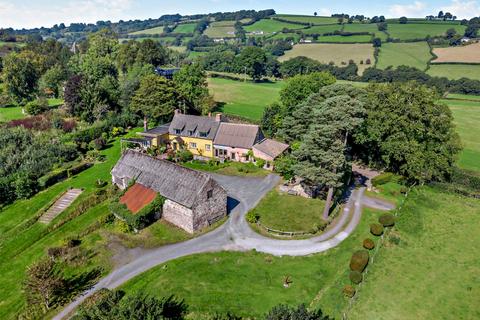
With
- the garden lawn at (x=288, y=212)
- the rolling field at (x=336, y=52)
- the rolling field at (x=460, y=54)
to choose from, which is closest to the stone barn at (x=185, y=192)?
the garden lawn at (x=288, y=212)

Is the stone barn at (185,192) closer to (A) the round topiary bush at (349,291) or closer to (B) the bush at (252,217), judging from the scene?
(B) the bush at (252,217)

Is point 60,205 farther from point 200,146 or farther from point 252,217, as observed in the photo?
point 252,217

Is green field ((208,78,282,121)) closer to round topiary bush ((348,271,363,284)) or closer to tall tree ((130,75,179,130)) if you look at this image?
tall tree ((130,75,179,130))

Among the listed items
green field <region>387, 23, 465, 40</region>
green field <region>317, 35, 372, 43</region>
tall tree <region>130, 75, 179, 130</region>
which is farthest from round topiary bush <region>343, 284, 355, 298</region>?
green field <region>387, 23, 465, 40</region>

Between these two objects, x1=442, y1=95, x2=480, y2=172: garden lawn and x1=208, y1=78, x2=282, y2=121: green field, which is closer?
x1=442, y1=95, x2=480, y2=172: garden lawn

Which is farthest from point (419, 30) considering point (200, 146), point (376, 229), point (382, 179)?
point (376, 229)

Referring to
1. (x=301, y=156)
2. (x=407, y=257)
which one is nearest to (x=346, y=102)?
(x=301, y=156)
